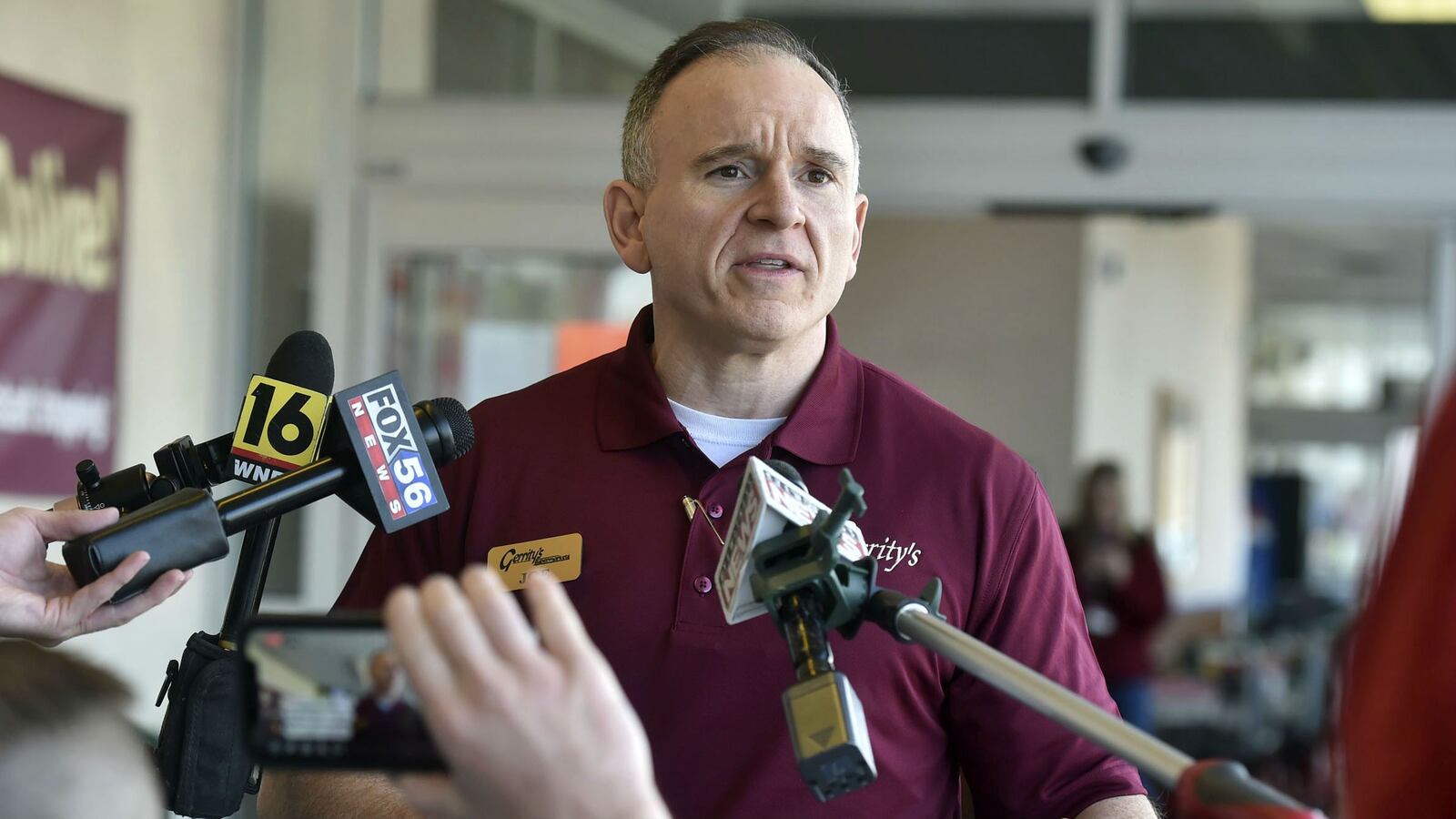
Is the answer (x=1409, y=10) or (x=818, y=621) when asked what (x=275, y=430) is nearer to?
(x=818, y=621)

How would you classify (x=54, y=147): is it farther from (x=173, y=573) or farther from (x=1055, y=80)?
(x=173, y=573)

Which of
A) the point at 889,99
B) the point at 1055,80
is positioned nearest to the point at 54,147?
the point at 889,99

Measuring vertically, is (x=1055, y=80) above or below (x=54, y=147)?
above

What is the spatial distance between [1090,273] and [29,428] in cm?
569

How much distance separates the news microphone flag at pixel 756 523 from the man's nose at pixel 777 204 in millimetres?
632

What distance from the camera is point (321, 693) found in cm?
88

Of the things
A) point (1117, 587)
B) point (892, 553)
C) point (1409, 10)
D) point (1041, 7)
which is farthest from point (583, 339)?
point (892, 553)

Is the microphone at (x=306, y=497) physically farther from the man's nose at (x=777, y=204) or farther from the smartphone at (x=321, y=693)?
the man's nose at (x=777, y=204)

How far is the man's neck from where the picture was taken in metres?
1.86

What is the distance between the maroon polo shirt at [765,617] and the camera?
5.45ft

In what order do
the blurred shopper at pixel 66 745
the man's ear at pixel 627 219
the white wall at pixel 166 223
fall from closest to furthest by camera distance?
the blurred shopper at pixel 66 745
the man's ear at pixel 627 219
the white wall at pixel 166 223

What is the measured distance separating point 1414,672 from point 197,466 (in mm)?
1034

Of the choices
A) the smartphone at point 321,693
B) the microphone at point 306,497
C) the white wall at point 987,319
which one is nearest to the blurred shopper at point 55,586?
the microphone at point 306,497

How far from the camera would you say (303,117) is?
552 centimetres
